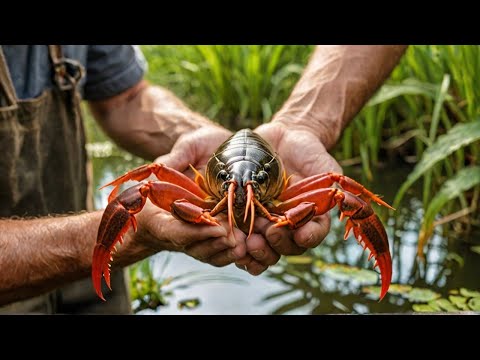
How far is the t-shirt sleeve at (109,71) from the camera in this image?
3021mm

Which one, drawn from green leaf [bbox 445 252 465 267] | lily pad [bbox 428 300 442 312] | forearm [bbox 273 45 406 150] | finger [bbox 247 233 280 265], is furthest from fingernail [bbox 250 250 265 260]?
green leaf [bbox 445 252 465 267]

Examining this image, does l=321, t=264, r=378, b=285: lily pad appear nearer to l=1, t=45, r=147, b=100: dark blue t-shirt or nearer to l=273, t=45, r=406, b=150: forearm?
l=273, t=45, r=406, b=150: forearm

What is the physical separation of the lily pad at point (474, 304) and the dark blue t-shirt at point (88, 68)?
6.35ft

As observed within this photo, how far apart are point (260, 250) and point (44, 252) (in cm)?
81

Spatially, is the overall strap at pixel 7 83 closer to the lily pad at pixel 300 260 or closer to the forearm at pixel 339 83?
the forearm at pixel 339 83

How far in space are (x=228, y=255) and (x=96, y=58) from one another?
60.9 inches

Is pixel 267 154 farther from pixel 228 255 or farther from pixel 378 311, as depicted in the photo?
pixel 378 311

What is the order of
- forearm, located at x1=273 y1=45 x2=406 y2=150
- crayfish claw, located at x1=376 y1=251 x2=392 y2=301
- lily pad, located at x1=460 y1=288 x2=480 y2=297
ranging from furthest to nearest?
1. lily pad, located at x1=460 y1=288 x2=480 y2=297
2. forearm, located at x1=273 y1=45 x2=406 y2=150
3. crayfish claw, located at x1=376 y1=251 x2=392 y2=301

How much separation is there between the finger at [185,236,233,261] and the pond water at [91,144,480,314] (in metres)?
1.19

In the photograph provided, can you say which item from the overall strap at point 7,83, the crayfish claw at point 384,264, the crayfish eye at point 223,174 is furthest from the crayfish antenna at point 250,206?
the overall strap at point 7,83

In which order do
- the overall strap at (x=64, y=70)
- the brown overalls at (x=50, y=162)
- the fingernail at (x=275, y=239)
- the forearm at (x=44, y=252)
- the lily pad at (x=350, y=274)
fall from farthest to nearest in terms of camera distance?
the lily pad at (x=350, y=274), the overall strap at (x=64, y=70), the brown overalls at (x=50, y=162), the forearm at (x=44, y=252), the fingernail at (x=275, y=239)

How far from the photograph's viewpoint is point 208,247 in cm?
185

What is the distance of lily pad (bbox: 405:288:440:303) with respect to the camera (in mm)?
3030

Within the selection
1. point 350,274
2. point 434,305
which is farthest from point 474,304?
point 350,274
